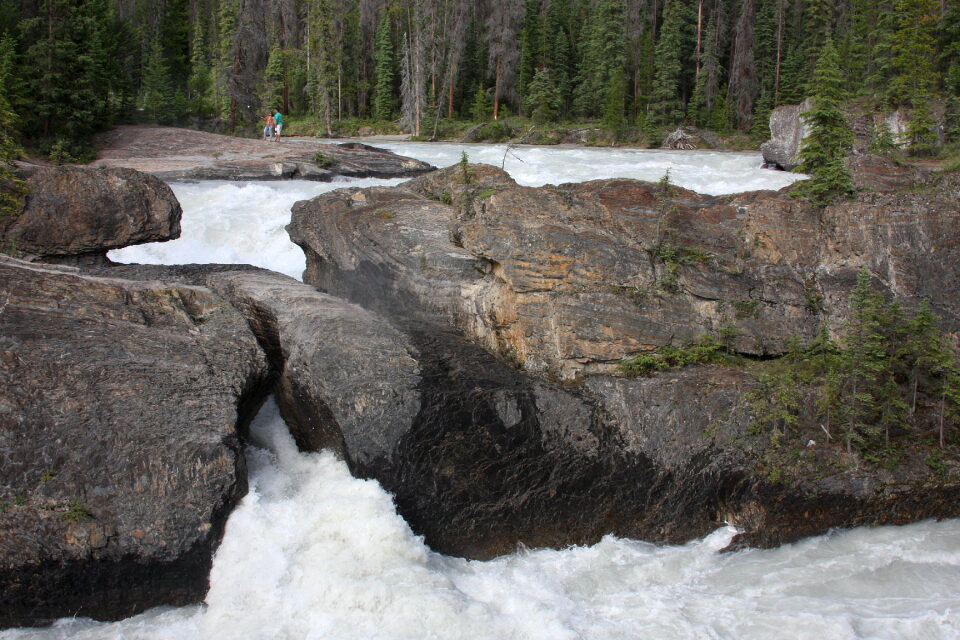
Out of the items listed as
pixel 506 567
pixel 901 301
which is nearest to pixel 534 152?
pixel 901 301

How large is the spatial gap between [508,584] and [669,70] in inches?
1570

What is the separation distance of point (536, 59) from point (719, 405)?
46.3 meters

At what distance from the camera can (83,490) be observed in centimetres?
757

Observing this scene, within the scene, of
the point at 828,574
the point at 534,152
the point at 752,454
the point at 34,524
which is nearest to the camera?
the point at 34,524

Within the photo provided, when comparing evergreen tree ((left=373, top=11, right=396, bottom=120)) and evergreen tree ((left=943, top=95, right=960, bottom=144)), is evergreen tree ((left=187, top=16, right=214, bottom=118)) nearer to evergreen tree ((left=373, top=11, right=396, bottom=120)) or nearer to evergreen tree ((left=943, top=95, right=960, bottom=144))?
evergreen tree ((left=373, top=11, right=396, bottom=120))

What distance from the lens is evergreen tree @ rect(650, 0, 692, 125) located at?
4162 cm

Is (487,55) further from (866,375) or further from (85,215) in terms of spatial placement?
(866,375)

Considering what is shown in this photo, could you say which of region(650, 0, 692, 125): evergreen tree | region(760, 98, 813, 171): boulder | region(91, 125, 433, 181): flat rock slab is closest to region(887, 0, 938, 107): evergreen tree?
region(760, 98, 813, 171): boulder

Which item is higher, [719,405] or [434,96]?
[434,96]

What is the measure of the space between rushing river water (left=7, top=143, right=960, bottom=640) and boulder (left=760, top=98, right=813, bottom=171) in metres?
19.3

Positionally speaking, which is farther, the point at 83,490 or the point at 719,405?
the point at 719,405

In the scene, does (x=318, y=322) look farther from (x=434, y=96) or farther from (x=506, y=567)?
(x=434, y=96)

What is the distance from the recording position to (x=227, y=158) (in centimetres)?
2259

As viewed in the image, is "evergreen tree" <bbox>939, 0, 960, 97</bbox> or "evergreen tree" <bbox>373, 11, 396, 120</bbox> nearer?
"evergreen tree" <bbox>939, 0, 960, 97</bbox>
